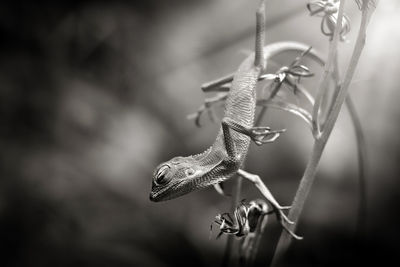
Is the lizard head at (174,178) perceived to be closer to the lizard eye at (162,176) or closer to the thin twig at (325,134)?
the lizard eye at (162,176)

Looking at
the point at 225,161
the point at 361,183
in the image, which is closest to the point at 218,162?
the point at 225,161

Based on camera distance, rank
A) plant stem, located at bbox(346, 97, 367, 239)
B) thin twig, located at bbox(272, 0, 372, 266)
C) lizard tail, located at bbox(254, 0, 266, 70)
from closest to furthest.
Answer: thin twig, located at bbox(272, 0, 372, 266), lizard tail, located at bbox(254, 0, 266, 70), plant stem, located at bbox(346, 97, 367, 239)

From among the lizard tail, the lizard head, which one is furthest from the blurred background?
the lizard head

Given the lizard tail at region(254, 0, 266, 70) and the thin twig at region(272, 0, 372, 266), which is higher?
the lizard tail at region(254, 0, 266, 70)

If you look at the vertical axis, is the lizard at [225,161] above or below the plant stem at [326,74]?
below

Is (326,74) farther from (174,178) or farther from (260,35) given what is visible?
(174,178)

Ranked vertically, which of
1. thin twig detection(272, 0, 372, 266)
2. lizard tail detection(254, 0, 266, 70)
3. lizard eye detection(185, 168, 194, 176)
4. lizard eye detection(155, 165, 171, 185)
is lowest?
lizard eye detection(155, 165, 171, 185)

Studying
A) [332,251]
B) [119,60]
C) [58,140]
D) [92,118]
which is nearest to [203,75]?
[119,60]

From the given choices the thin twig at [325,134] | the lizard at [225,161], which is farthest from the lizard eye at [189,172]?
the thin twig at [325,134]

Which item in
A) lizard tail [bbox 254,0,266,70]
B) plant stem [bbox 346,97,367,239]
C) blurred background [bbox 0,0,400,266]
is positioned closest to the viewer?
lizard tail [bbox 254,0,266,70]

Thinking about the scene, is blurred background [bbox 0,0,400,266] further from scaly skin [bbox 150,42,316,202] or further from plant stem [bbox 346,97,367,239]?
scaly skin [bbox 150,42,316,202]
